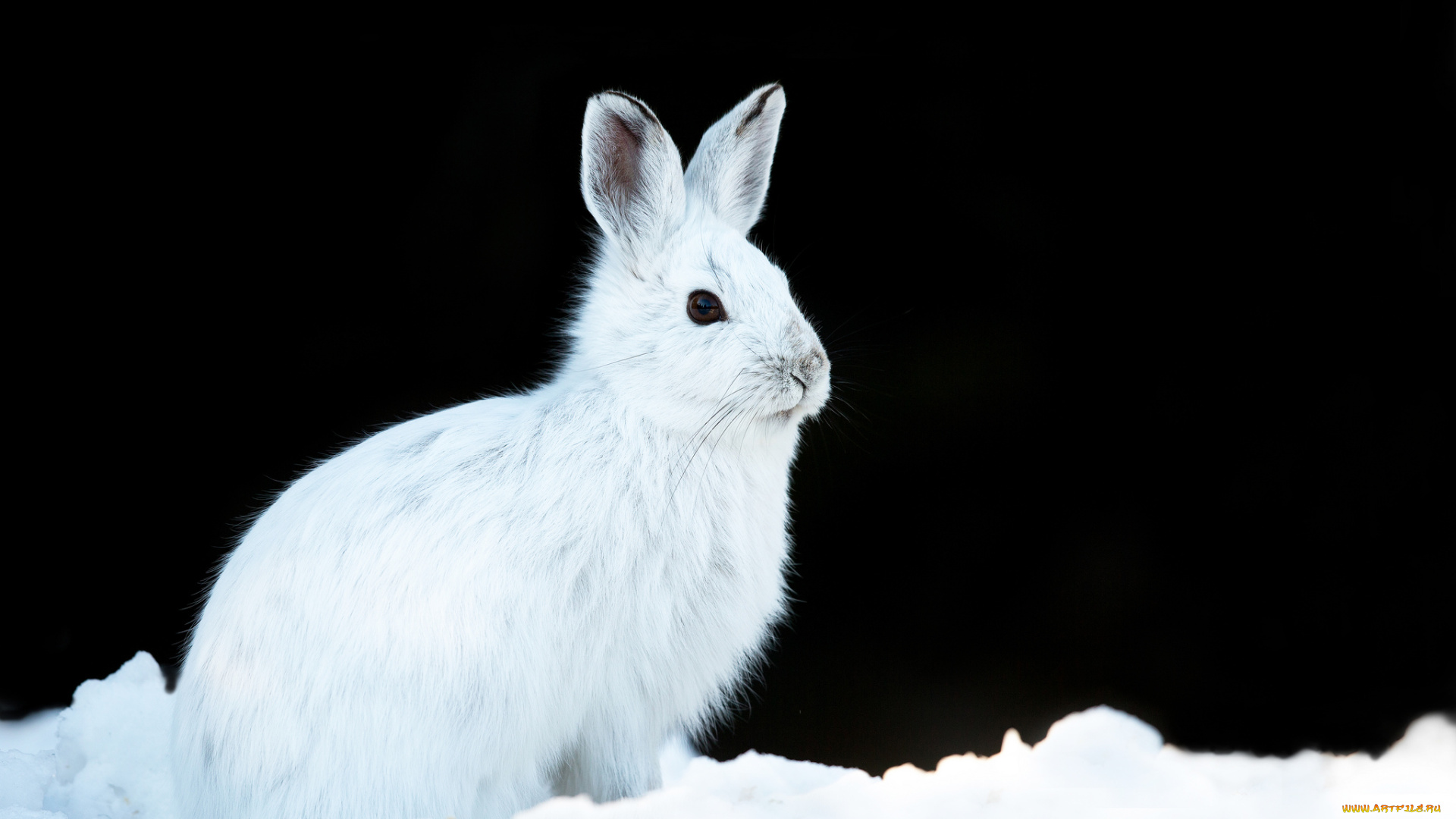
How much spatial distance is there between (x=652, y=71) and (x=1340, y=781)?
2.30 m

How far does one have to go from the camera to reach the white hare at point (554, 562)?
1708 millimetres

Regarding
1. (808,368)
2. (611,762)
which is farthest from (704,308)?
(611,762)

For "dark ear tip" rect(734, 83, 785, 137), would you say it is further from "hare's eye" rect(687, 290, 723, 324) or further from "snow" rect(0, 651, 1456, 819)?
"snow" rect(0, 651, 1456, 819)

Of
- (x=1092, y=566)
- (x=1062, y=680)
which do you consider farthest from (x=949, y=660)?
(x=1092, y=566)

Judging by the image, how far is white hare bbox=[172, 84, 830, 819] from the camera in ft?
5.60

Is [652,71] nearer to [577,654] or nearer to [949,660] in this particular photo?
[577,654]

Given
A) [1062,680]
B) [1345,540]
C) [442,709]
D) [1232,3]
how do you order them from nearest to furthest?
[442,709] → [1232,3] → [1345,540] → [1062,680]

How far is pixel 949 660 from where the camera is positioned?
8.54ft

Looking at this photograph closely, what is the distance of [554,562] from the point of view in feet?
5.79

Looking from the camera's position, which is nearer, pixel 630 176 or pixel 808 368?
pixel 808 368

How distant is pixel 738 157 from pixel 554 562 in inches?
36.2

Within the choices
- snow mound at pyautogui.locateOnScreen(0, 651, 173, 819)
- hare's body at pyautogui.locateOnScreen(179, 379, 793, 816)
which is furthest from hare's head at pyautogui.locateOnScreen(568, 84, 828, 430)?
snow mound at pyautogui.locateOnScreen(0, 651, 173, 819)

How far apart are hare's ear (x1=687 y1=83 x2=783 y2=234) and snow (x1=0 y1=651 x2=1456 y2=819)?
124 cm

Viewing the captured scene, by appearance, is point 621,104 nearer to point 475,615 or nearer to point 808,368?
point 808,368
